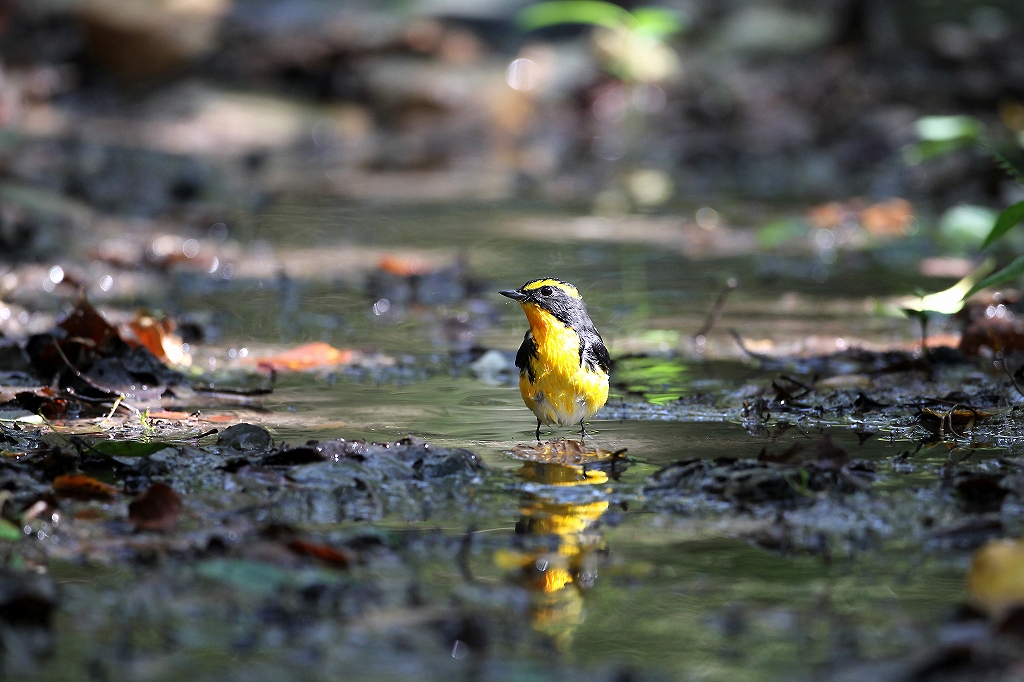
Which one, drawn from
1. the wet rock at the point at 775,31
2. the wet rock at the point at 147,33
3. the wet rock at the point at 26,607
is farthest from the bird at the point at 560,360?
the wet rock at the point at 775,31

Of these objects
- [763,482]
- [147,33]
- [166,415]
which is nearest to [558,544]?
[763,482]

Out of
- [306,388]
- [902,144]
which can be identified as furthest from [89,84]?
[306,388]

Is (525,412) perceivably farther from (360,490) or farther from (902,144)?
(902,144)

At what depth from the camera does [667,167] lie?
13289mm

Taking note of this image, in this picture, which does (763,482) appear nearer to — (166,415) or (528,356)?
(528,356)

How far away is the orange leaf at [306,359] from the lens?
16.4 feet

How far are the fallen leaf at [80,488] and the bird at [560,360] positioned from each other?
4.37 ft

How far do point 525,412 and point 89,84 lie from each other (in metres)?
13.7

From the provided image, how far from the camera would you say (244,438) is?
143 inches

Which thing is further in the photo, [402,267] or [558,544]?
[402,267]

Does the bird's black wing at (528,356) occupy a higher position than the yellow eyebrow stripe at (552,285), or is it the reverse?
the yellow eyebrow stripe at (552,285)

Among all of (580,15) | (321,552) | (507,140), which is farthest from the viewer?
(507,140)

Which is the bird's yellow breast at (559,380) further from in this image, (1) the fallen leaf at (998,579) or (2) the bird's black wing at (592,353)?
A: (1) the fallen leaf at (998,579)

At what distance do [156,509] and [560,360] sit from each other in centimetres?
137
